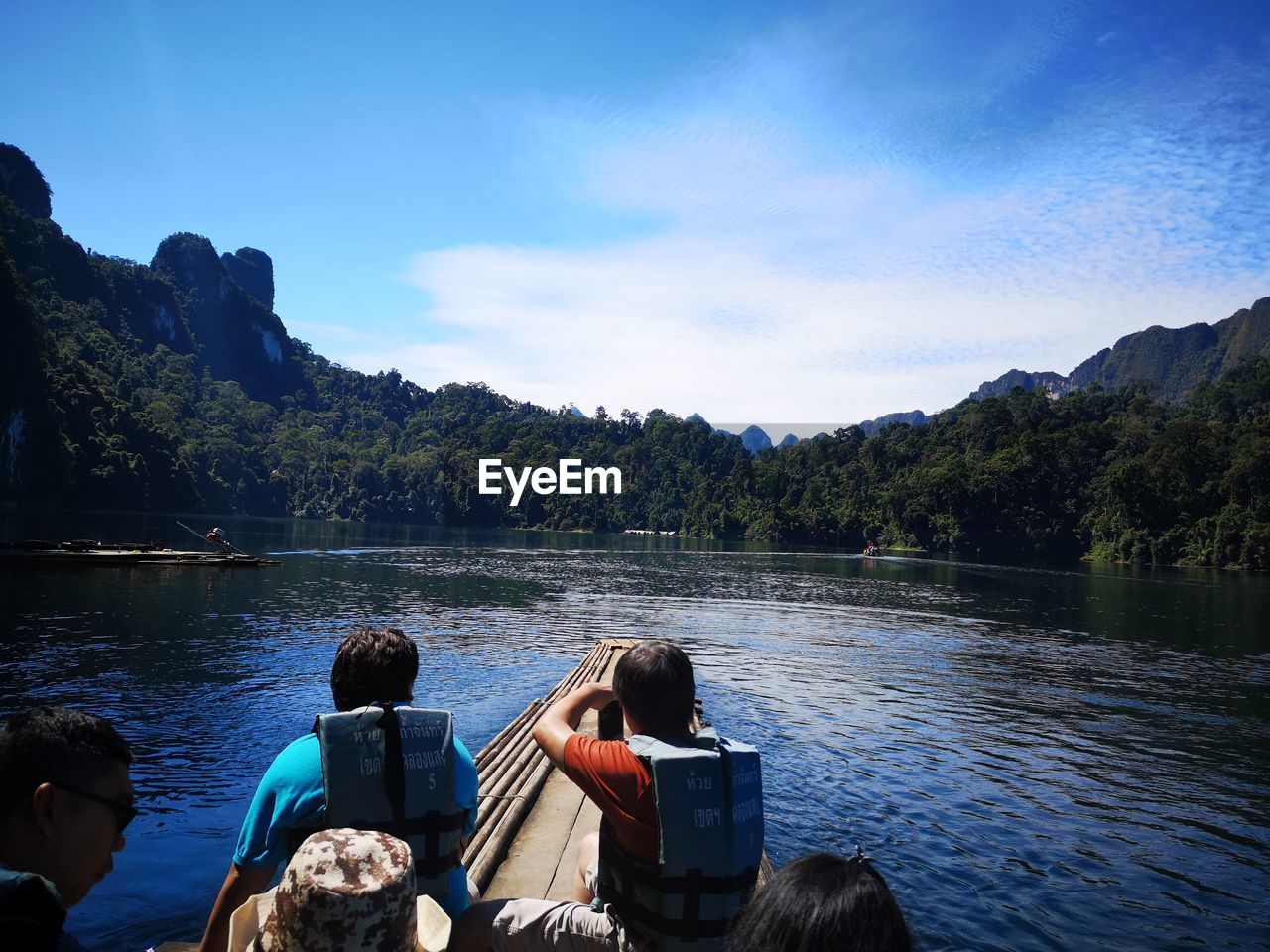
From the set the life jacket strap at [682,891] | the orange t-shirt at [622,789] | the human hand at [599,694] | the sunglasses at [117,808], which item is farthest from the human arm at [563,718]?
the sunglasses at [117,808]

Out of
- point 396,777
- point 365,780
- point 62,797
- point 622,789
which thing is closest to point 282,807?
point 365,780

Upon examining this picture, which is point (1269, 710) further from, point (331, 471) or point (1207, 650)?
point (331, 471)

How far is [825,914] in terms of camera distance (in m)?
1.93

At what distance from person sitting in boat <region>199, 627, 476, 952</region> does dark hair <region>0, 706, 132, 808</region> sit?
43.9 inches

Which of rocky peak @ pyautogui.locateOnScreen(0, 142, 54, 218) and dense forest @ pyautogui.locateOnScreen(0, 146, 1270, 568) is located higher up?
rocky peak @ pyautogui.locateOnScreen(0, 142, 54, 218)

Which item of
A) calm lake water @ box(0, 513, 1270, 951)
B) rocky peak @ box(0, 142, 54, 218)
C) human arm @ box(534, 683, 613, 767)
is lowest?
calm lake water @ box(0, 513, 1270, 951)

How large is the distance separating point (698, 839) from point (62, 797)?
2.36 m

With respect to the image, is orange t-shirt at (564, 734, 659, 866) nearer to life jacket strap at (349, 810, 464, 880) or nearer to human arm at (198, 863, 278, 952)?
life jacket strap at (349, 810, 464, 880)

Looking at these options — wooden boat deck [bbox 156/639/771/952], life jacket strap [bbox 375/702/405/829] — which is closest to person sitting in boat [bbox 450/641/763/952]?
life jacket strap [bbox 375/702/405/829]

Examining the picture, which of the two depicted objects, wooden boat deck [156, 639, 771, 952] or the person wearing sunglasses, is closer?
the person wearing sunglasses

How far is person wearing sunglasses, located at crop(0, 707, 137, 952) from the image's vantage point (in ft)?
7.68

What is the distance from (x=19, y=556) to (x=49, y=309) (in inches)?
5970

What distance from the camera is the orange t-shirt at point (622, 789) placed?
12.2ft

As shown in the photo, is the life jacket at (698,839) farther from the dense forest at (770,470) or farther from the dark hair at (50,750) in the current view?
the dense forest at (770,470)
